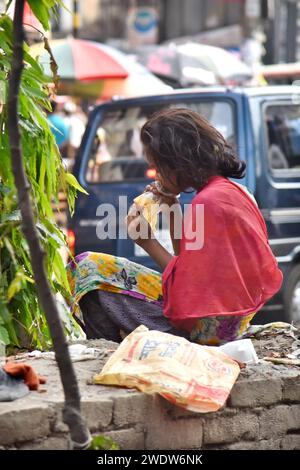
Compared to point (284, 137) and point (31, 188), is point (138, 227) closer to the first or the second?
point (31, 188)

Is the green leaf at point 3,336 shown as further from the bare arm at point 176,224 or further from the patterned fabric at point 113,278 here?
the bare arm at point 176,224

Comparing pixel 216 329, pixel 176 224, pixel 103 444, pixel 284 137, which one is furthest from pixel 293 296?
pixel 103 444

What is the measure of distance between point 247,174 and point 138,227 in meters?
3.52

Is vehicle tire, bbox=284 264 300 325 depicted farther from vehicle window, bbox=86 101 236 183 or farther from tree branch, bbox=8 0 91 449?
tree branch, bbox=8 0 91 449

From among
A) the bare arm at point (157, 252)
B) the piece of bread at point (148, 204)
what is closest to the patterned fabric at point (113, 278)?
the bare arm at point (157, 252)

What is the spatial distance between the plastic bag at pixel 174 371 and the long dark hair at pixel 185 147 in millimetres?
924

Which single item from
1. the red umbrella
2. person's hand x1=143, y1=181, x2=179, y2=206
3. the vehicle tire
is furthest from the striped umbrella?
person's hand x1=143, y1=181, x2=179, y2=206

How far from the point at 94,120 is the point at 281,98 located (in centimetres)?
152

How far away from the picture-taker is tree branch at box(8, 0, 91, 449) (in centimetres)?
336

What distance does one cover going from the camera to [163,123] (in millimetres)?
4895

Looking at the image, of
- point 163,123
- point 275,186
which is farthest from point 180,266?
point 275,186

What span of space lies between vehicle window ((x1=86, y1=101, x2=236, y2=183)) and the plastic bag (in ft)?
16.1

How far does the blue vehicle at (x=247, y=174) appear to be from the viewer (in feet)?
28.2

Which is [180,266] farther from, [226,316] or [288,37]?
[288,37]
